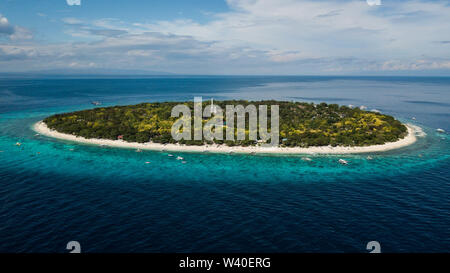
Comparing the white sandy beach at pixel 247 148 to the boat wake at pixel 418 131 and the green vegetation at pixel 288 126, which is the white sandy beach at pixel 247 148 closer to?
the green vegetation at pixel 288 126

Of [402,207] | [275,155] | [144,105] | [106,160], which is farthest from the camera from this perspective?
[144,105]

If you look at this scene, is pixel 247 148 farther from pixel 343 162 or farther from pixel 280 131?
pixel 343 162

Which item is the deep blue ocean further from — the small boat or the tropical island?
the tropical island

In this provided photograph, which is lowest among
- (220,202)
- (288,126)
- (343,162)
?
(220,202)

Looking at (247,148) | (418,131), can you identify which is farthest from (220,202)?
(418,131)

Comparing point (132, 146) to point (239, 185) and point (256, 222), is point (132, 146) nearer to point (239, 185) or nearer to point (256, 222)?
point (239, 185)

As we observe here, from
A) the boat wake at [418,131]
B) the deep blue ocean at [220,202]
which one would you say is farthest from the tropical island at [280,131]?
the deep blue ocean at [220,202]
